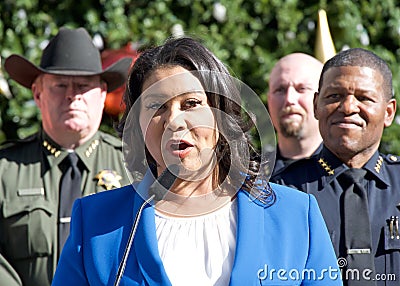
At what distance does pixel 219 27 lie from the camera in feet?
19.8

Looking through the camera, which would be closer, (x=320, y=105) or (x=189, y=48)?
(x=189, y=48)

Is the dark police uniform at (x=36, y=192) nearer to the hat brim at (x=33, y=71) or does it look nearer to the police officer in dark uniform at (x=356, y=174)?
the hat brim at (x=33, y=71)

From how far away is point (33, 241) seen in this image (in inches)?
171

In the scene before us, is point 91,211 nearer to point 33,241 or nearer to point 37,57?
point 33,241

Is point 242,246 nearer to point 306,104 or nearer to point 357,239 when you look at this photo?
point 357,239

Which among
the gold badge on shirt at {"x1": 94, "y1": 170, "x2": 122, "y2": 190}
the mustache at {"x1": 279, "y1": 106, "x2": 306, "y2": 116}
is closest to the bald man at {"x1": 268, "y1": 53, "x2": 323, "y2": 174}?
the mustache at {"x1": 279, "y1": 106, "x2": 306, "y2": 116}

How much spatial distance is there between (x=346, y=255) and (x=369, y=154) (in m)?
0.44

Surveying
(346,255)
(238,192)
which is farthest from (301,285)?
(346,255)

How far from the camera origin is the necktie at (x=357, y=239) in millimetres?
3219

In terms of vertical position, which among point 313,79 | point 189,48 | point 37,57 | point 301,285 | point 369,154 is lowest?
point 301,285

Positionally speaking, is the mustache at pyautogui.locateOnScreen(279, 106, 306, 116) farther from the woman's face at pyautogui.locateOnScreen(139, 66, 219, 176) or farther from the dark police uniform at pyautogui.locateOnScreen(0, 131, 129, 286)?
the woman's face at pyautogui.locateOnScreen(139, 66, 219, 176)

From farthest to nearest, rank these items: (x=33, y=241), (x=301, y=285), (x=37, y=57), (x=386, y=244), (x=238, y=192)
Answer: (x=37, y=57) → (x=33, y=241) → (x=386, y=244) → (x=238, y=192) → (x=301, y=285)

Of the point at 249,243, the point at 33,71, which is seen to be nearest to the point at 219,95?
the point at 249,243
